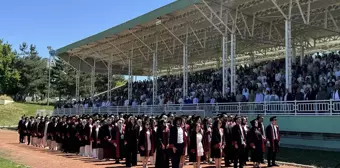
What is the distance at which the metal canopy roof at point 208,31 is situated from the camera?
26.5 m

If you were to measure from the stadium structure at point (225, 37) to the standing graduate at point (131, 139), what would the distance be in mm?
7792

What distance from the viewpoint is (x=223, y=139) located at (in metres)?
13.7

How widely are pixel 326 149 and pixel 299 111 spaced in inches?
76.2

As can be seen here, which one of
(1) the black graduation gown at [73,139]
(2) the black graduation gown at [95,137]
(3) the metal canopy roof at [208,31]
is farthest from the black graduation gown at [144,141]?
(3) the metal canopy roof at [208,31]

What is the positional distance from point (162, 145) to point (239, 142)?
102 inches

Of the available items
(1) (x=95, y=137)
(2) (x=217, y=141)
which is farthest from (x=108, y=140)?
(2) (x=217, y=141)

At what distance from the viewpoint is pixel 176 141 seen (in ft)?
39.7

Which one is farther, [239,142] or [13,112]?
[13,112]

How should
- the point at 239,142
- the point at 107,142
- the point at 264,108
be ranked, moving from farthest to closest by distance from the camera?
the point at 264,108 → the point at 107,142 → the point at 239,142

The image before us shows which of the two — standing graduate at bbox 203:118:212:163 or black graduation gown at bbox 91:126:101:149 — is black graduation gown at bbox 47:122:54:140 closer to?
black graduation gown at bbox 91:126:101:149

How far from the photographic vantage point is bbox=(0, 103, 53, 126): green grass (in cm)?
5524

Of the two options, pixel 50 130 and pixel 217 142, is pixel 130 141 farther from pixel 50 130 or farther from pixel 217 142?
pixel 50 130

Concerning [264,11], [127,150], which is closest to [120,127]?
[127,150]

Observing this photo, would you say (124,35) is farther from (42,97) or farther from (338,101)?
(42,97)
